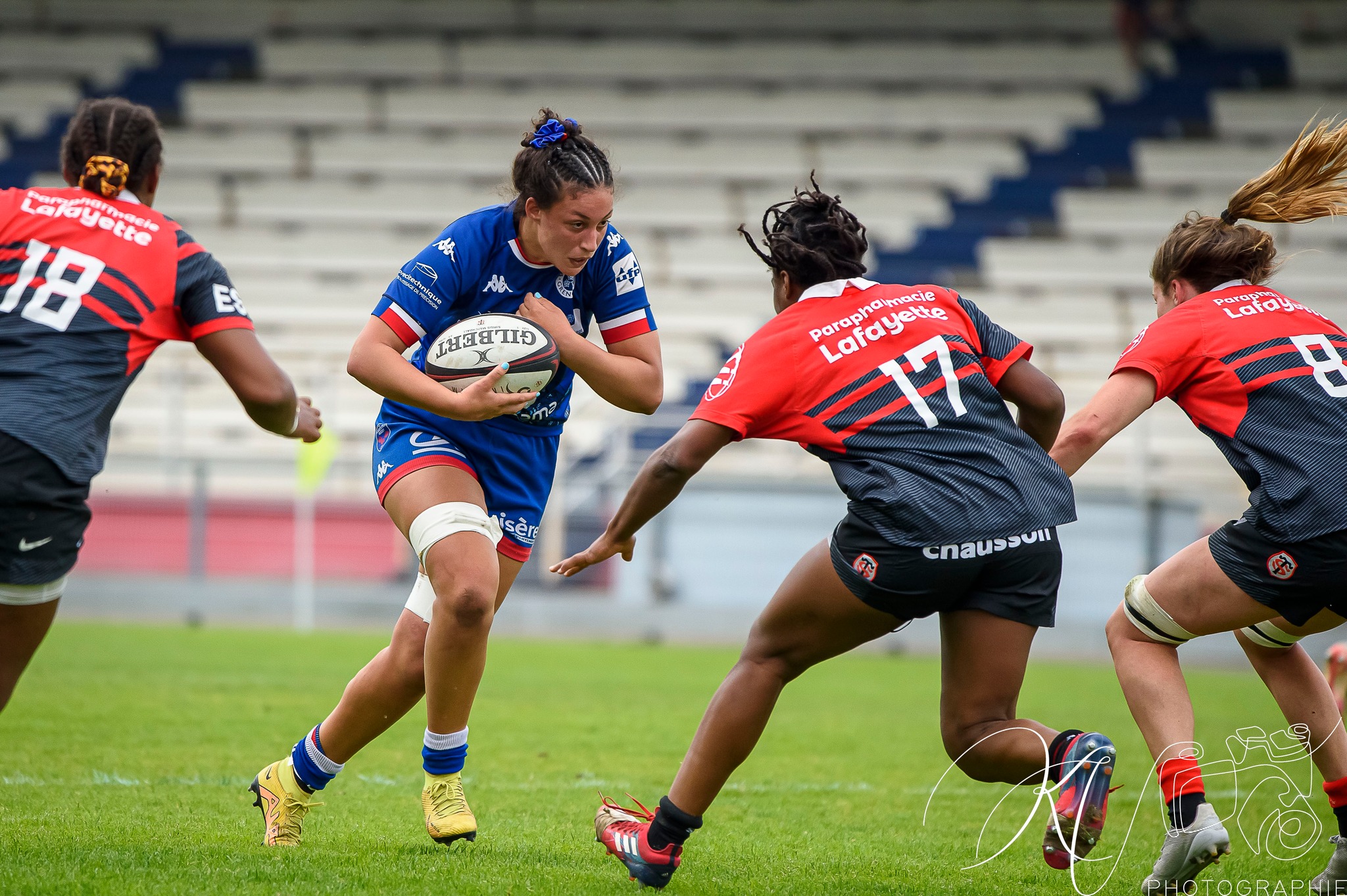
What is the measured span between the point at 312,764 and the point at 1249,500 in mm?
3007

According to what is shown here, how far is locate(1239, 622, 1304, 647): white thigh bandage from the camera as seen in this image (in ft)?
13.0

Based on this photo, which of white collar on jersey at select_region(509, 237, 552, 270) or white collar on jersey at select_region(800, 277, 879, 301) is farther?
white collar on jersey at select_region(509, 237, 552, 270)

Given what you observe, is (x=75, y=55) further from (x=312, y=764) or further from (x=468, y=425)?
→ (x=312, y=764)

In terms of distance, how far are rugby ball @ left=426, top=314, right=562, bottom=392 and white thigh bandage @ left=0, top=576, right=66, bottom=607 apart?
50.7 inches

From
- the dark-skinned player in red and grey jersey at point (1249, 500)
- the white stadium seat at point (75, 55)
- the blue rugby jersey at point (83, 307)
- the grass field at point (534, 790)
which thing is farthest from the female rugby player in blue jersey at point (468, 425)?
the white stadium seat at point (75, 55)

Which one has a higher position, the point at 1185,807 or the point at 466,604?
the point at 466,604

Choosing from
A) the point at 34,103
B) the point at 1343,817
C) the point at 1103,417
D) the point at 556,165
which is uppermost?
the point at 556,165

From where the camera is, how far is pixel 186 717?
22.7ft

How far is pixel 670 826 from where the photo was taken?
360cm

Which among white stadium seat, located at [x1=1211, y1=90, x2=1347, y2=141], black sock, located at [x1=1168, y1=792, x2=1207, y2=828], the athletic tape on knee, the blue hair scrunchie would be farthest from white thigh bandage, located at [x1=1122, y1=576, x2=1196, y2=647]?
white stadium seat, located at [x1=1211, y1=90, x2=1347, y2=141]

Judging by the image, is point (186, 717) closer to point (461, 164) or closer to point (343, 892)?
point (343, 892)

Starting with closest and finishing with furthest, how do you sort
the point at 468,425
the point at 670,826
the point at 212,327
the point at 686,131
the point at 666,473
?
the point at 212,327, the point at 666,473, the point at 670,826, the point at 468,425, the point at 686,131

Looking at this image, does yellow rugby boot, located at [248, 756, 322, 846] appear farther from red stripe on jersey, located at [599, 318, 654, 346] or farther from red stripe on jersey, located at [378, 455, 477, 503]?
Answer: red stripe on jersey, located at [599, 318, 654, 346]

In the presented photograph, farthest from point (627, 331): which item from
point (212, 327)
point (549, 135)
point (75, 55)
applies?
point (75, 55)
